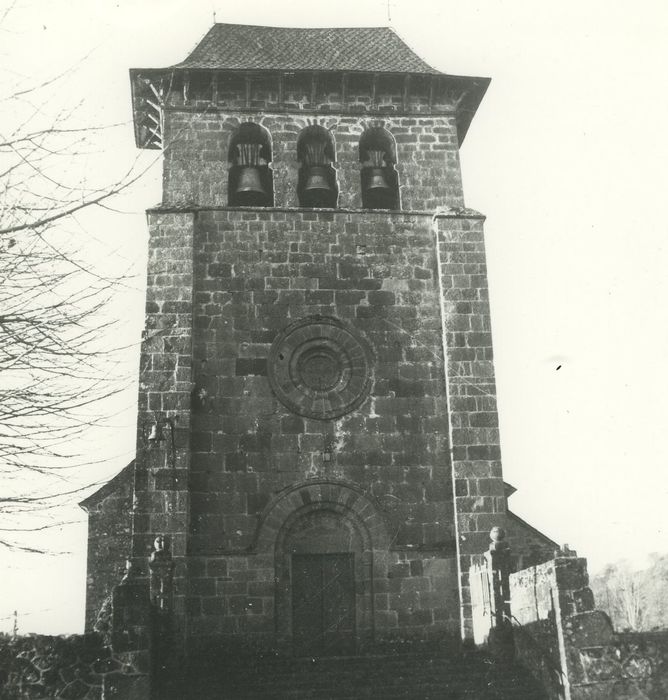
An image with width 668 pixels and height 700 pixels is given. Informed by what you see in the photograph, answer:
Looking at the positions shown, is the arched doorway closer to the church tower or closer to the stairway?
the church tower

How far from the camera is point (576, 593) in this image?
12.4m

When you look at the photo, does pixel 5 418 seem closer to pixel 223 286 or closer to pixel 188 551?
pixel 188 551

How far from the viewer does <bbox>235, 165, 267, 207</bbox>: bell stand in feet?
57.5

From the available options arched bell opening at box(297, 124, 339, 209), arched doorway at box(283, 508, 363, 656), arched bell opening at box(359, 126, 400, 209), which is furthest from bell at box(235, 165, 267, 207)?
arched doorway at box(283, 508, 363, 656)

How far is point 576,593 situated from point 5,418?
8309 mm

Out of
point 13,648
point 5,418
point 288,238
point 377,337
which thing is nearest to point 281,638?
Result: point 13,648

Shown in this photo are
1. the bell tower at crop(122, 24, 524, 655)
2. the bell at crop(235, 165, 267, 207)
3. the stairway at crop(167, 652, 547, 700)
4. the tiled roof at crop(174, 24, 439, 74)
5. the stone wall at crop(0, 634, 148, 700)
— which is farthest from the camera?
the tiled roof at crop(174, 24, 439, 74)

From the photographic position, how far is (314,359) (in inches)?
662

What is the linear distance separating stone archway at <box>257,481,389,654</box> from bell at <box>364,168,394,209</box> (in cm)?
597

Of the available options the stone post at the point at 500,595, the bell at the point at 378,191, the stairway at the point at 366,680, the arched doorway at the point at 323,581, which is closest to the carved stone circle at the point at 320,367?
the arched doorway at the point at 323,581

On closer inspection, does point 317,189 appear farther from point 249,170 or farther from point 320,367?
point 320,367

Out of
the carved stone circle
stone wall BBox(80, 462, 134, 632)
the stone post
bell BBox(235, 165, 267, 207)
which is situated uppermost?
bell BBox(235, 165, 267, 207)

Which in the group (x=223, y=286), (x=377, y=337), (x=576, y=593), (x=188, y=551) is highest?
(x=223, y=286)

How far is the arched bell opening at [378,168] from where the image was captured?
59.4ft
